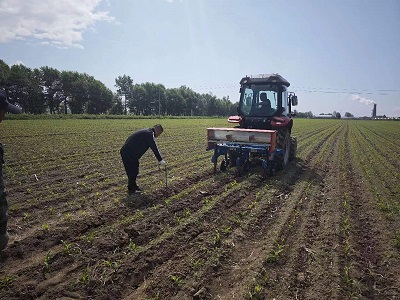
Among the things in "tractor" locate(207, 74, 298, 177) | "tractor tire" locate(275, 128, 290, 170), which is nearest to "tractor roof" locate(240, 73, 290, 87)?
"tractor" locate(207, 74, 298, 177)

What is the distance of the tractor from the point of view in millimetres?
8359

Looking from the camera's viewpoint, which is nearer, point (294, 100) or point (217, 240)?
point (217, 240)

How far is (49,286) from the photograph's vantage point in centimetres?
321

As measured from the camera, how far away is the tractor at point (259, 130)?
27.4 feet

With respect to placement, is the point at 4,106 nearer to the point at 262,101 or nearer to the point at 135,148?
the point at 135,148

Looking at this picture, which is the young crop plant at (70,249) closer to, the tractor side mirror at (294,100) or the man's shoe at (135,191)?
the man's shoe at (135,191)

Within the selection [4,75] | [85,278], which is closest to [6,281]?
[85,278]

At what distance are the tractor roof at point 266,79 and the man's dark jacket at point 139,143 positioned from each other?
473 cm

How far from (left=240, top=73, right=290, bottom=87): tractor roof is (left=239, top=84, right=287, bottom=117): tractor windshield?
0.17m

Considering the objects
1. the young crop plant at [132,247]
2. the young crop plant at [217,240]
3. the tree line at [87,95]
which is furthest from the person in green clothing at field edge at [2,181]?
the tree line at [87,95]

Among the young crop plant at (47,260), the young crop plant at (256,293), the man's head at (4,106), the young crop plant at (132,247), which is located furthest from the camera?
the young crop plant at (132,247)

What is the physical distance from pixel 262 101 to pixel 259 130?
2043mm

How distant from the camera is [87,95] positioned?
65.1 metres

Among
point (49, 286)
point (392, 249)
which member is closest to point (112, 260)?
point (49, 286)
